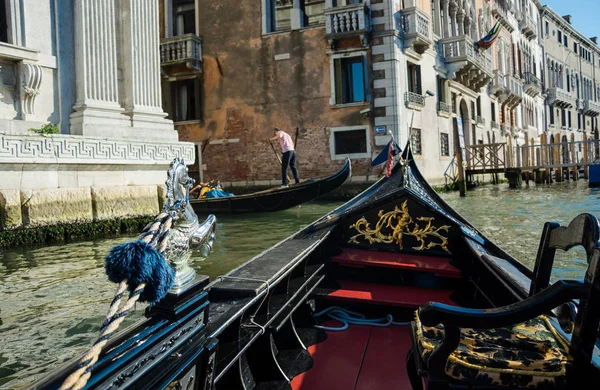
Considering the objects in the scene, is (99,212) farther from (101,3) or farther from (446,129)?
(446,129)

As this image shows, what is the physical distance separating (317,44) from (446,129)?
420 cm

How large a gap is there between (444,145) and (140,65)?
876 centimetres

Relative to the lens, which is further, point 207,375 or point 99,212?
point 99,212

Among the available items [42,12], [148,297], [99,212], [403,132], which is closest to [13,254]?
[99,212]

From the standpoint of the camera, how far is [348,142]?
386 inches

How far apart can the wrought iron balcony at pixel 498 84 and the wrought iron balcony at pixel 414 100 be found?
6.82m

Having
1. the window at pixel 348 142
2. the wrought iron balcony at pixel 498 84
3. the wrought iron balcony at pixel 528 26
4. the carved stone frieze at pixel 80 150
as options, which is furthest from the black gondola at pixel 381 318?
the wrought iron balcony at pixel 528 26

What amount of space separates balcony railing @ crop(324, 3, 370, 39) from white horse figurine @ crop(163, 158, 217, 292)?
8.94 meters

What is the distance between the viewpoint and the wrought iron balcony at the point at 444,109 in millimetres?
11586

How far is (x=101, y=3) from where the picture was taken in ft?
15.4

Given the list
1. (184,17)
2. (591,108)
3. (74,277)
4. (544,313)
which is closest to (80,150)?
(74,277)

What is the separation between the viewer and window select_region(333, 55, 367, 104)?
976 cm

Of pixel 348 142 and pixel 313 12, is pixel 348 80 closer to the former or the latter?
pixel 348 142

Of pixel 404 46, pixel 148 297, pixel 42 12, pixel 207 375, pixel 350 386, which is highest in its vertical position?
pixel 404 46
